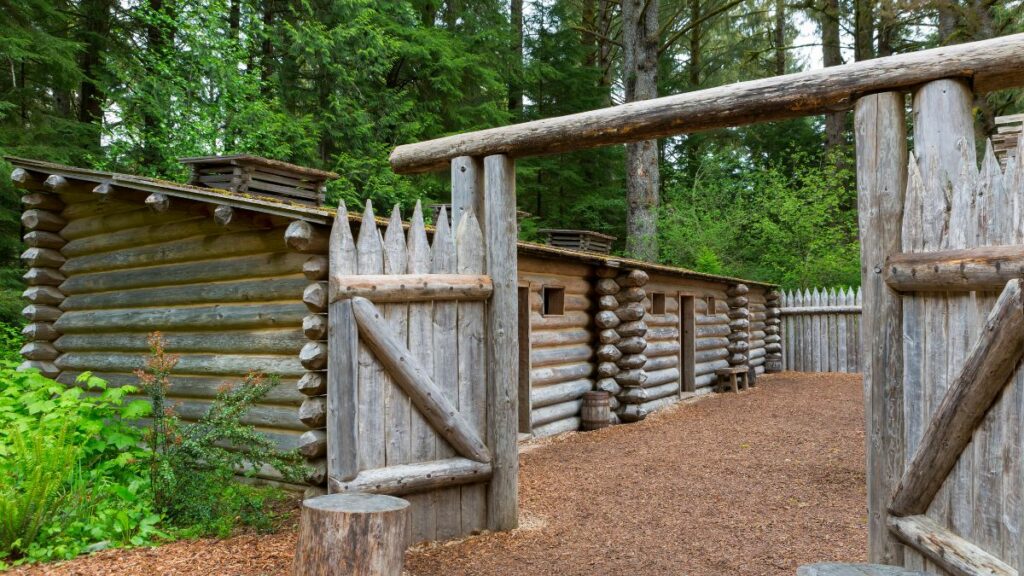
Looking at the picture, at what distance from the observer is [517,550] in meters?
5.75

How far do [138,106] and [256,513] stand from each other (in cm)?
1211

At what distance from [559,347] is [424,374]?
611 centimetres

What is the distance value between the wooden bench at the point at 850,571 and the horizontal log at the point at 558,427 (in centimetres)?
759

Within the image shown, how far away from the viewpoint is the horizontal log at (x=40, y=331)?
32.7ft

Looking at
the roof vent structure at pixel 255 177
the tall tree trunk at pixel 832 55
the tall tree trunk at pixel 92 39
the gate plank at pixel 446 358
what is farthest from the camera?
the tall tree trunk at pixel 832 55

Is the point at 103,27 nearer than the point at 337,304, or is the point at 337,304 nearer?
the point at 337,304

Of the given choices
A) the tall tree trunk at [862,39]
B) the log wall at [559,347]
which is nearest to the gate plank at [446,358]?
Answer: the log wall at [559,347]

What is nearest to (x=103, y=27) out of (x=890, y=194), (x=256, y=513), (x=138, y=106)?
(x=138, y=106)

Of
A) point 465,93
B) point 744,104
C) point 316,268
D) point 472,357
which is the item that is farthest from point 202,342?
point 465,93

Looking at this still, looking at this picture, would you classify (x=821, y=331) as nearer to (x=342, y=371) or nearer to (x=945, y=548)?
(x=945, y=548)

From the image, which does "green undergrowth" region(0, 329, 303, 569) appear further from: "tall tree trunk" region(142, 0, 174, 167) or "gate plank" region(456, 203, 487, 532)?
"tall tree trunk" region(142, 0, 174, 167)

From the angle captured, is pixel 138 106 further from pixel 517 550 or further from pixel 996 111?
pixel 996 111

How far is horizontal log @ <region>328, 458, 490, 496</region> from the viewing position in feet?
17.7

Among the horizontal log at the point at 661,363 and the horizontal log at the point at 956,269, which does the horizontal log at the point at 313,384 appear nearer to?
the horizontal log at the point at 956,269
